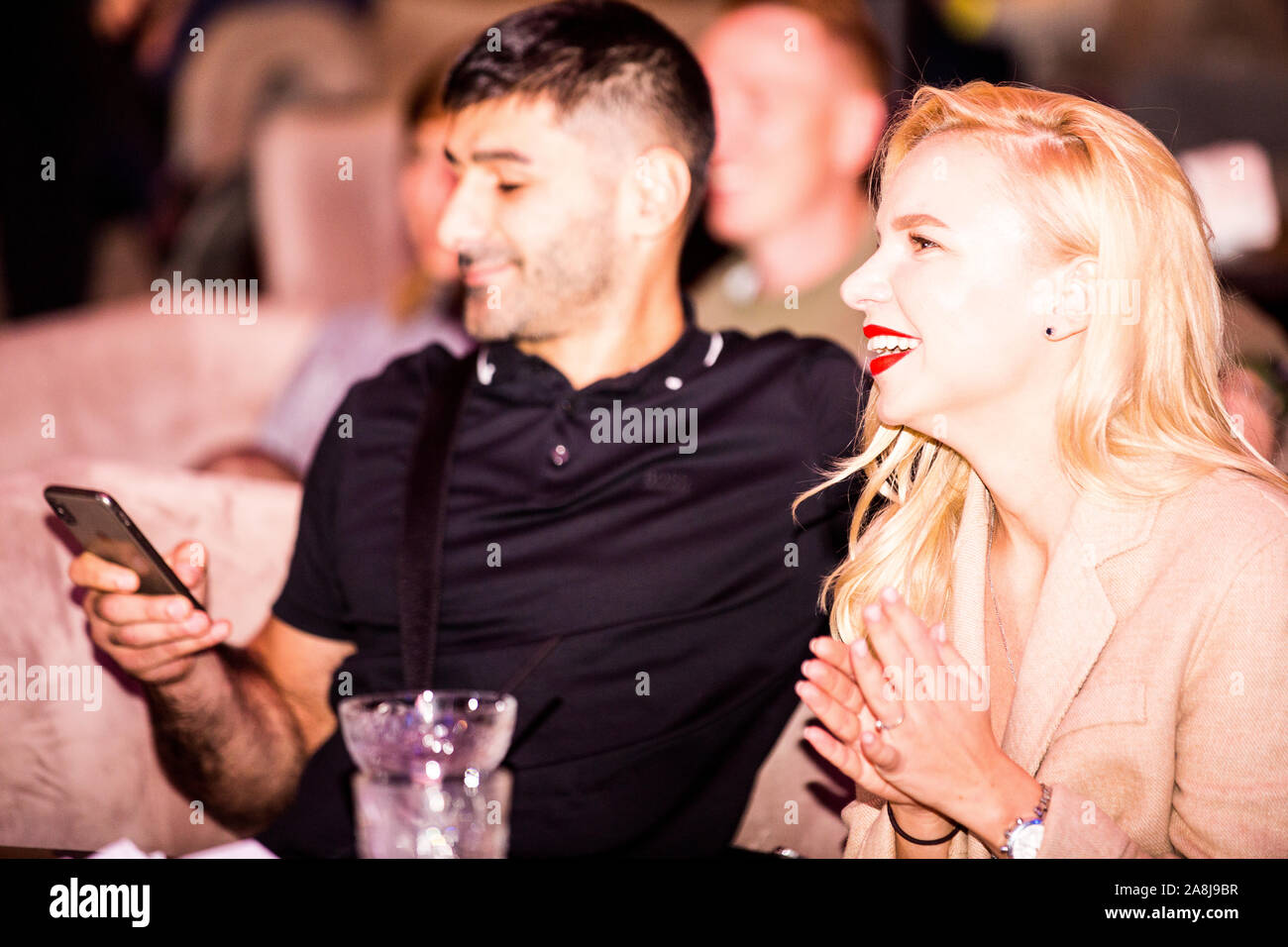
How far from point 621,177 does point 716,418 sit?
0.39 meters

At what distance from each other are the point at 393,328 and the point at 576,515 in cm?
172

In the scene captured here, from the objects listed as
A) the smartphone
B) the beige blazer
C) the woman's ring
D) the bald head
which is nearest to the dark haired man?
the smartphone

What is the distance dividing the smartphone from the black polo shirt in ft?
1.33

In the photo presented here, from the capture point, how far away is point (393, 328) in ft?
10.7

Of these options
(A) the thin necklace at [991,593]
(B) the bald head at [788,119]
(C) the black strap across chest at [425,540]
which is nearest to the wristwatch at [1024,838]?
(A) the thin necklace at [991,593]

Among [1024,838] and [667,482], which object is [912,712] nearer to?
[1024,838]

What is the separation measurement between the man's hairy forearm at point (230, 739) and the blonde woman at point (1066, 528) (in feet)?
2.71

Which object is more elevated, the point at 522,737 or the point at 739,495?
the point at 739,495

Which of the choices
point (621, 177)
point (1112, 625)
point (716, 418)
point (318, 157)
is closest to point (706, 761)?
point (716, 418)

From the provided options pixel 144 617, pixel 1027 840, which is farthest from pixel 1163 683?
pixel 144 617

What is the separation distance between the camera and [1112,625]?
1.25 m

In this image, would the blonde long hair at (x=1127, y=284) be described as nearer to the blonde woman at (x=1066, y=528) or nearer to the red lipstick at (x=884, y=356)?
the blonde woman at (x=1066, y=528)

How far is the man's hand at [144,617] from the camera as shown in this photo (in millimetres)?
1355
